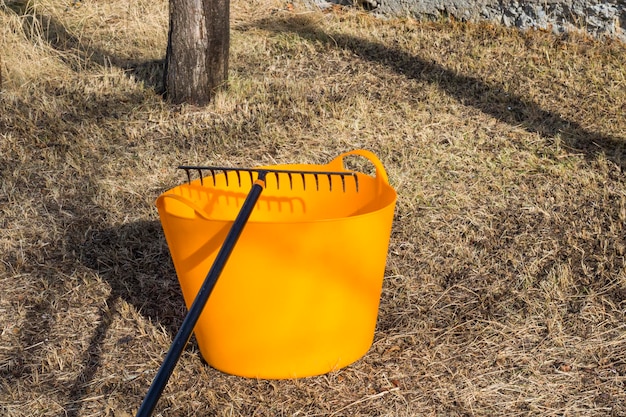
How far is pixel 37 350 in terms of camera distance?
293cm

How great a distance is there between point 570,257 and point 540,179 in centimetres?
60

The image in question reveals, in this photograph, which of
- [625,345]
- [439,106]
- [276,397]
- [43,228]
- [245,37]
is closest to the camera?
[276,397]

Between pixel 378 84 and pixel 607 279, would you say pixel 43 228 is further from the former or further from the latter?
pixel 607 279

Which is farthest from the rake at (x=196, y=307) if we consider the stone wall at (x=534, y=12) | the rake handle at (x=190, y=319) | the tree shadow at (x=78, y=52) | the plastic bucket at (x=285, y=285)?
the stone wall at (x=534, y=12)

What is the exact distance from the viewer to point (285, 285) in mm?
2467

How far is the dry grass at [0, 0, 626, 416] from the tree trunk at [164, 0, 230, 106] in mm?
126

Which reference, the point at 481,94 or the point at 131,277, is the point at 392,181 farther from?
the point at 131,277

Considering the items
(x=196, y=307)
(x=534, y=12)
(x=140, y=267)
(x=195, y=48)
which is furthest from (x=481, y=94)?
(x=196, y=307)

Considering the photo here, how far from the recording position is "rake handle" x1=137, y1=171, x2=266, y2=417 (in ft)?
5.84

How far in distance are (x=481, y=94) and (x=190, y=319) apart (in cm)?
303

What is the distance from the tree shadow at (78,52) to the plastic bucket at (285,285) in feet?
7.63

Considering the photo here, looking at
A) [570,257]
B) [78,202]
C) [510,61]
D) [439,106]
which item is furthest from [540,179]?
[78,202]

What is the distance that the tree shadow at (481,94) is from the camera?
404 cm

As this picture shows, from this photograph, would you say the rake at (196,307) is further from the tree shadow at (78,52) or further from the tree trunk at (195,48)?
the tree shadow at (78,52)
